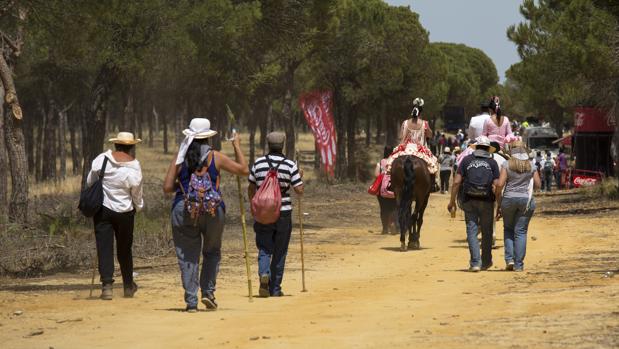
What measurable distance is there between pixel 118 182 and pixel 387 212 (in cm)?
1307

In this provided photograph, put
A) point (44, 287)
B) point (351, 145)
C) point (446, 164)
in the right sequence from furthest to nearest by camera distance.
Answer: point (351, 145), point (446, 164), point (44, 287)

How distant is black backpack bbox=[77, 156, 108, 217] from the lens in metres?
14.6

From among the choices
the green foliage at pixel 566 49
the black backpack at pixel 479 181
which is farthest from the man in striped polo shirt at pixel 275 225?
the green foliage at pixel 566 49

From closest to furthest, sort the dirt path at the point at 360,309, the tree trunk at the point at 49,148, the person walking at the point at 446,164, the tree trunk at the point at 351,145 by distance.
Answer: the dirt path at the point at 360,309, the person walking at the point at 446,164, the tree trunk at the point at 49,148, the tree trunk at the point at 351,145

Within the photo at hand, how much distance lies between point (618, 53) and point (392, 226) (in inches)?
361

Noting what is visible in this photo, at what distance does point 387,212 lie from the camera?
27.2 metres

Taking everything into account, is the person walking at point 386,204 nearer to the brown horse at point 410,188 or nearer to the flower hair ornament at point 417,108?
the flower hair ornament at point 417,108

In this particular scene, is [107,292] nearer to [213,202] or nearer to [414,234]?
[213,202]

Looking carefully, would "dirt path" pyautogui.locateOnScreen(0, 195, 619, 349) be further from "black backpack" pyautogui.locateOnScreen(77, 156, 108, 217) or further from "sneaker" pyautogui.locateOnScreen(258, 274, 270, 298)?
"black backpack" pyautogui.locateOnScreen(77, 156, 108, 217)

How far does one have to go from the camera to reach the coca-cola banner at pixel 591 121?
166 ft

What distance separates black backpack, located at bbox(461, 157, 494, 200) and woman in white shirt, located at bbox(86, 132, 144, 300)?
539cm

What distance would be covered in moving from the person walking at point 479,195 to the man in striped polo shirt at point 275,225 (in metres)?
3.86

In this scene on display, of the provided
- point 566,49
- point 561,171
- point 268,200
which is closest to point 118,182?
point 268,200

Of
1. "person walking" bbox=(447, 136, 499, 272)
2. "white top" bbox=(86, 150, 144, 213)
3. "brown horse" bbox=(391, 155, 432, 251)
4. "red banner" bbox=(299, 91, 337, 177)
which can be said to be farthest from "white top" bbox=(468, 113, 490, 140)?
"red banner" bbox=(299, 91, 337, 177)
